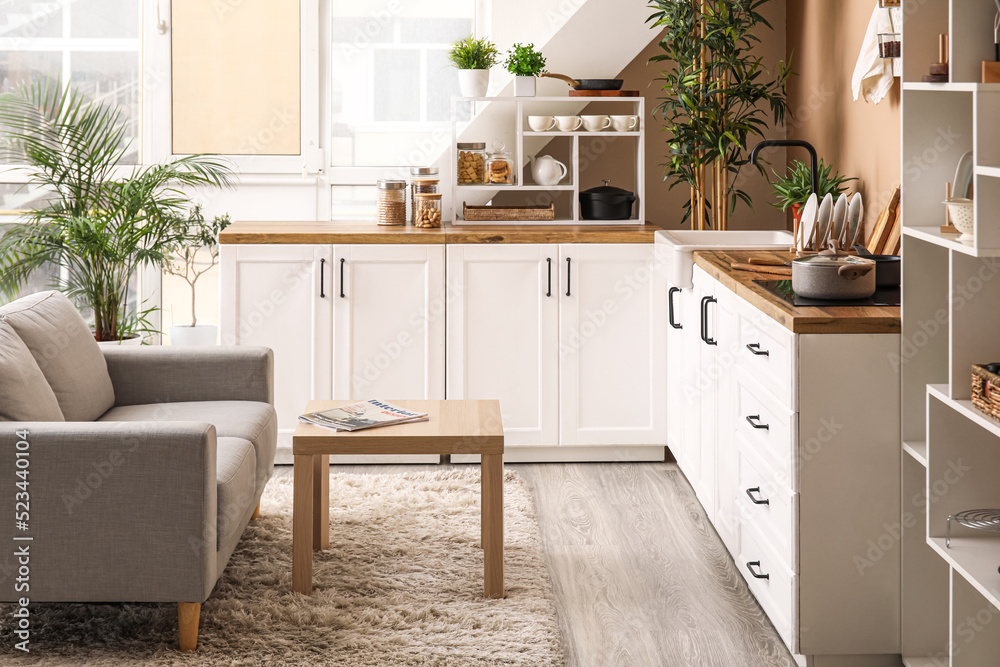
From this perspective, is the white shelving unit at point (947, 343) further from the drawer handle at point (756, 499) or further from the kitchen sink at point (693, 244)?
the kitchen sink at point (693, 244)

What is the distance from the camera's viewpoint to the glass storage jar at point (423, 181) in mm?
4562

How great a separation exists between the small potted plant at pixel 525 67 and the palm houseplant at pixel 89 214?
1.44 m

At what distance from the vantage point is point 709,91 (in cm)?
424

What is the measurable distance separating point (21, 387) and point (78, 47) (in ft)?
9.95

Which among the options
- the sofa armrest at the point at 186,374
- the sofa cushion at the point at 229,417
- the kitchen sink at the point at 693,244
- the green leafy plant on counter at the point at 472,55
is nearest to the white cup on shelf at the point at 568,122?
the green leafy plant on counter at the point at 472,55

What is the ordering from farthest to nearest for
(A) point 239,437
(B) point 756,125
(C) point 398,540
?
1. (B) point 756,125
2. (C) point 398,540
3. (A) point 239,437

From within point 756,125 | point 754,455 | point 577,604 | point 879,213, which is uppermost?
point 756,125

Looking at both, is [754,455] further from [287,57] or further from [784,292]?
[287,57]

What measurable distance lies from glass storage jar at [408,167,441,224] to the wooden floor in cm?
121

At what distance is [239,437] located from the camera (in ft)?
10.1

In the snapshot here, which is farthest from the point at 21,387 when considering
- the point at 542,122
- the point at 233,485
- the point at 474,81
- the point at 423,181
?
the point at 542,122

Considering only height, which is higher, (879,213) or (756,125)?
(756,125)

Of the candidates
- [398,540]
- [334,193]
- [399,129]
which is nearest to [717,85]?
[399,129]

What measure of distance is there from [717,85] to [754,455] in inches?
78.9
